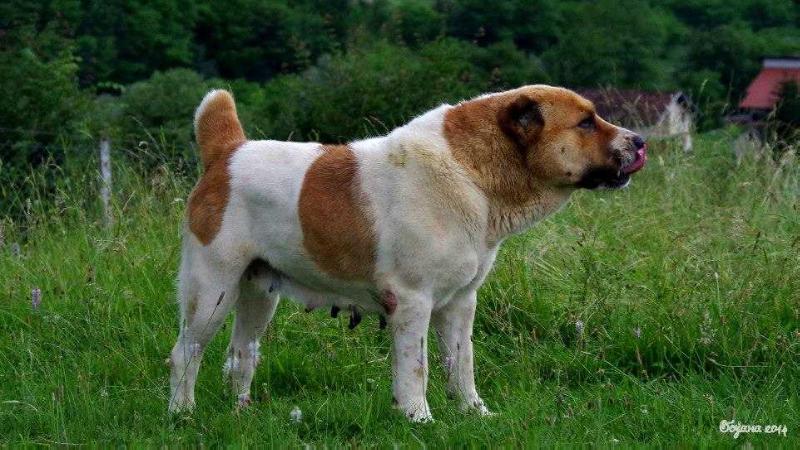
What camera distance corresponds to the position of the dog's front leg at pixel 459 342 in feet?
18.1

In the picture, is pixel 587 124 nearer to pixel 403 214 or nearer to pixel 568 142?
pixel 568 142

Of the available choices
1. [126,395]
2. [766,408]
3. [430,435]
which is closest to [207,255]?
[126,395]

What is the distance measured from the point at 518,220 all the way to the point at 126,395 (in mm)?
2067

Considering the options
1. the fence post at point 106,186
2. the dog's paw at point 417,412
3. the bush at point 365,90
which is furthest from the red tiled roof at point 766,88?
the dog's paw at point 417,412

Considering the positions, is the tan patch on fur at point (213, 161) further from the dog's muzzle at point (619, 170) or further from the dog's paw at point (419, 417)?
the dog's muzzle at point (619, 170)

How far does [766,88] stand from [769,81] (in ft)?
4.30

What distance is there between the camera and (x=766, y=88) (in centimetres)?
2431

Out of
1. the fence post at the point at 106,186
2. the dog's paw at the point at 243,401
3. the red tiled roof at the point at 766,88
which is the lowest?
the red tiled roof at the point at 766,88

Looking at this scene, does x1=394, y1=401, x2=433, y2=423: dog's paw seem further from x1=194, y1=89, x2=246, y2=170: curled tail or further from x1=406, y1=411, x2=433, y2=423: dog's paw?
x1=194, y1=89, x2=246, y2=170: curled tail

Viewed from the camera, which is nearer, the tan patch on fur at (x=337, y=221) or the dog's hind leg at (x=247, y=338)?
the tan patch on fur at (x=337, y=221)

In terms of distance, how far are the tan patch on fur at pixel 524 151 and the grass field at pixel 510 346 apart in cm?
87

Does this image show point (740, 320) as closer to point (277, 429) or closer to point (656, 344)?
point (656, 344)

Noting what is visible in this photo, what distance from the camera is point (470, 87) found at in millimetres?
29734

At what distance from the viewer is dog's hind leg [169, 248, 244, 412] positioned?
17.9 feet
